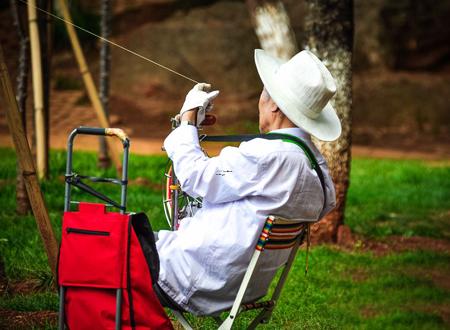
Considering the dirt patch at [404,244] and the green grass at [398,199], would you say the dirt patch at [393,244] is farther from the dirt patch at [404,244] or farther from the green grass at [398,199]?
the green grass at [398,199]

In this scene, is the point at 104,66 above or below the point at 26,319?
above

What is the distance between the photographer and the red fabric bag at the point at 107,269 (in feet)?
11.0

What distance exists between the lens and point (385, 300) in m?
5.52

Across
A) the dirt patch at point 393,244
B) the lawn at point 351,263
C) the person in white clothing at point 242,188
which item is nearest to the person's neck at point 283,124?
the person in white clothing at point 242,188

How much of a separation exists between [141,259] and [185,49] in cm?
1227

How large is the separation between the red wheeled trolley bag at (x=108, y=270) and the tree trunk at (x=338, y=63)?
355 cm

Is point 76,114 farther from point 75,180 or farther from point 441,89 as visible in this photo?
point 75,180

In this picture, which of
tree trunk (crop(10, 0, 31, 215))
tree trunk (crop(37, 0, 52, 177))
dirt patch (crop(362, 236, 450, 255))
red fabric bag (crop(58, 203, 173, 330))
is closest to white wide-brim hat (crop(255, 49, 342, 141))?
red fabric bag (crop(58, 203, 173, 330))

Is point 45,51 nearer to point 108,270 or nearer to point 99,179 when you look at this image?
point 99,179

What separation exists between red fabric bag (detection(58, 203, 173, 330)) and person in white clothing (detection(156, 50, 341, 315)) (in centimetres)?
12

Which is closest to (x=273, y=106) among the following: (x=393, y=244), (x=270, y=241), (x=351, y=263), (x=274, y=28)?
(x=270, y=241)

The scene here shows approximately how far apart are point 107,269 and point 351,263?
11.2 feet

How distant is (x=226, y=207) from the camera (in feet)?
11.3

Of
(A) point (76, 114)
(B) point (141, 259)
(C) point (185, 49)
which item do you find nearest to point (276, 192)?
(B) point (141, 259)
